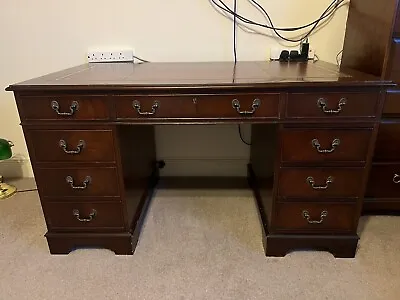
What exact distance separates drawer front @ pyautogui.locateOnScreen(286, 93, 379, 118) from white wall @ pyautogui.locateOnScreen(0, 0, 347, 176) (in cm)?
70

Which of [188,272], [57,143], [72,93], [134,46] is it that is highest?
[134,46]

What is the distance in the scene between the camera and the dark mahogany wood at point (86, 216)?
4.26 ft

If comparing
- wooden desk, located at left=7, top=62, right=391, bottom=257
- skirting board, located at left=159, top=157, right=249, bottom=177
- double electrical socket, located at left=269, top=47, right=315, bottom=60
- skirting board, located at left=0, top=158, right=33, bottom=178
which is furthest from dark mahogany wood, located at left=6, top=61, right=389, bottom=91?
skirting board, located at left=0, top=158, right=33, bottom=178

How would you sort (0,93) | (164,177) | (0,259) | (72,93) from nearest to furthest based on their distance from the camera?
(72,93) < (0,259) < (0,93) < (164,177)

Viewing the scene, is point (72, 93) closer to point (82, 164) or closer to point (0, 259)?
point (82, 164)

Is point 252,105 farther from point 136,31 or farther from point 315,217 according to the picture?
point 136,31

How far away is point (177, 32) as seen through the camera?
5.57 ft

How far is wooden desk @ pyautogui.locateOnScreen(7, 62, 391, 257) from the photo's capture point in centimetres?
111

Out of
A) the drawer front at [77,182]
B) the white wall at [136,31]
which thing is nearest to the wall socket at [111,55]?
the white wall at [136,31]

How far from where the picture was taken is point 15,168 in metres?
2.05

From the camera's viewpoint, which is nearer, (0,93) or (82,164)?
(82,164)

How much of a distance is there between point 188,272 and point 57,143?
714 mm

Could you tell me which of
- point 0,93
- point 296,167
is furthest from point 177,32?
point 0,93

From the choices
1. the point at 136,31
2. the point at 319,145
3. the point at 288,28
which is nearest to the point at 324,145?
the point at 319,145
